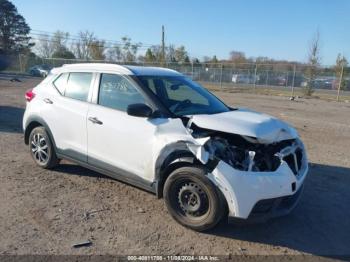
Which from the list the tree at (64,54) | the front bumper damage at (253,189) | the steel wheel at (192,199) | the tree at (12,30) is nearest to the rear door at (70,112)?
the steel wheel at (192,199)

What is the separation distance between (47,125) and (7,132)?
3.66 meters

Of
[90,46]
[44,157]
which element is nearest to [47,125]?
[44,157]

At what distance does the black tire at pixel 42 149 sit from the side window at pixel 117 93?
1344mm

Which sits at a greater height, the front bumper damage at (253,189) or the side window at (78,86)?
the side window at (78,86)

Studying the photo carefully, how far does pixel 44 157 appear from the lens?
5766mm

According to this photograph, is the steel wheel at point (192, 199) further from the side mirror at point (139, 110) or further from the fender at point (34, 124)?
the fender at point (34, 124)

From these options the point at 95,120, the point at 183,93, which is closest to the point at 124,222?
the point at 95,120

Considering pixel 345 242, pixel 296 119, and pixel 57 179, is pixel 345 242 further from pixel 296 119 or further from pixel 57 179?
pixel 296 119

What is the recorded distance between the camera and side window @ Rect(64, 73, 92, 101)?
16.7 ft

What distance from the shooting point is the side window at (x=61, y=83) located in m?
5.46

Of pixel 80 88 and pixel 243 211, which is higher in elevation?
pixel 80 88

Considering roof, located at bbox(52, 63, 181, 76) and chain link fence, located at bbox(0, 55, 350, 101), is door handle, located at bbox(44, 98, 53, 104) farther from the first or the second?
chain link fence, located at bbox(0, 55, 350, 101)

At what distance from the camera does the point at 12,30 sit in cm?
7069

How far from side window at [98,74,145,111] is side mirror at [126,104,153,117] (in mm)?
233
